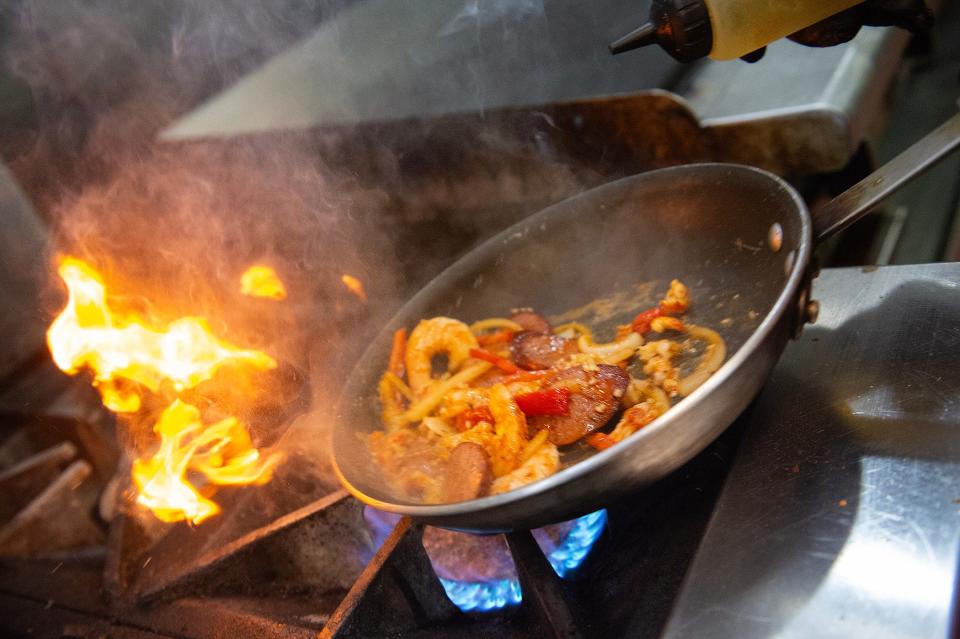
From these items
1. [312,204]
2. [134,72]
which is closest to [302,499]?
[312,204]

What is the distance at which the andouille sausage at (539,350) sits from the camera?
→ 238 centimetres

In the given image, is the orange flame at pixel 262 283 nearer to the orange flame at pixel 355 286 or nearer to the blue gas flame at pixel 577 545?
the orange flame at pixel 355 286

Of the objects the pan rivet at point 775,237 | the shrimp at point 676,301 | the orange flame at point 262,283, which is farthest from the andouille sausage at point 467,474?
the orange flame at point 262,283

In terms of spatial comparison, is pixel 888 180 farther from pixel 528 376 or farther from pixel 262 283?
pixel 262 283

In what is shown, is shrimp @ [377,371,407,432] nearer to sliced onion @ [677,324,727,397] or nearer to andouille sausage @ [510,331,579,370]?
andouille sausage @ [510,331,579,370]

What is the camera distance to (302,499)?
108 inches

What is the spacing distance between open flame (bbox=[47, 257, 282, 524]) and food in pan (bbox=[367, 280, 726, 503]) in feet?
2.40

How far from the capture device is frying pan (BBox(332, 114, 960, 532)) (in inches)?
62.6

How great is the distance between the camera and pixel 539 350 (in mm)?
2418

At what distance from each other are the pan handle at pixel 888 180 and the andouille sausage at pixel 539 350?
94 centimetres

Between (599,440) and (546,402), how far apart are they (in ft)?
0.73

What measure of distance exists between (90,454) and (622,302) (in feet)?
13.1

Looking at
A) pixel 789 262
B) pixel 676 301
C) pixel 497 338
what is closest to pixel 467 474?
pixel 497 338

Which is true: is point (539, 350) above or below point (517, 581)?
above
